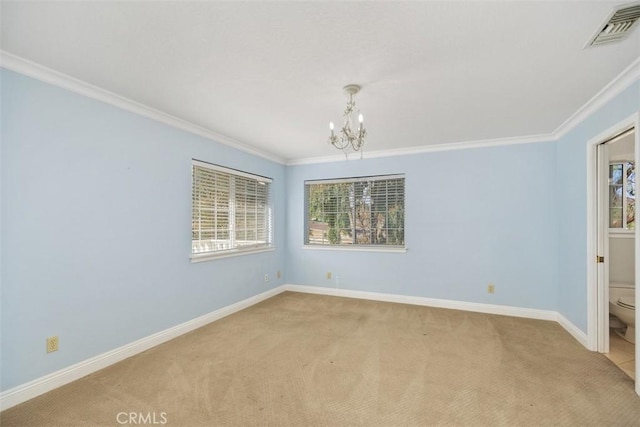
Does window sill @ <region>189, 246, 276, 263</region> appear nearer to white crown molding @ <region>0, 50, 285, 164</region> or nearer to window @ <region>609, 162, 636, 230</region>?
white crown molding @ <region>0, 50, 285, 164</region>

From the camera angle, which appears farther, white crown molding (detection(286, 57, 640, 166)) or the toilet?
the toilet

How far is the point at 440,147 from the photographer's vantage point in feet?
14.2

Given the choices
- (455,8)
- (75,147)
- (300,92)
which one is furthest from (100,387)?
(455,8)

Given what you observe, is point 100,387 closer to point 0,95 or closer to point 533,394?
point 0,95

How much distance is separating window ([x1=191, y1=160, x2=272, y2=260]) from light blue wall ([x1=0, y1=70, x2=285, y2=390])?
185 millimetres

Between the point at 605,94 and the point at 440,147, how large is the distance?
190 centimetres

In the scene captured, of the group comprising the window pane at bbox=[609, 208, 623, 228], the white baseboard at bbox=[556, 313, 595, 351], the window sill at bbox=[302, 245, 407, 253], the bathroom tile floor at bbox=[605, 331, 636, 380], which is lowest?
the bathroom tile floor at bbox=[605, 331, 636, 380]

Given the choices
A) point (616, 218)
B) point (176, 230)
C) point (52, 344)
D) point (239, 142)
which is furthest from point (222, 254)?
point (616, 218)

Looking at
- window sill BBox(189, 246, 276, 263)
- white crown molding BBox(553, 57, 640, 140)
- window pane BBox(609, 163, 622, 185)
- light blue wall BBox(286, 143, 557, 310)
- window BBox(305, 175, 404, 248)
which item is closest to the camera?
white crown molding BBox(553, 57, 640, 140)

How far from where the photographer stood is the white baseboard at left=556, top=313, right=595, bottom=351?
3.00 metres

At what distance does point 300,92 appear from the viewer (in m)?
2.57

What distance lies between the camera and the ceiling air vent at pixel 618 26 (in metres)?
1.57

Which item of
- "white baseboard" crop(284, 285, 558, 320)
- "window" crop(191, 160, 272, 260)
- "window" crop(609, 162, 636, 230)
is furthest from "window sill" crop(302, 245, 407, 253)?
"window" crop(609, 162, 636, 230)

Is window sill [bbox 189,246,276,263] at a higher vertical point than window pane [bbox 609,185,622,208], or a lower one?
lower
